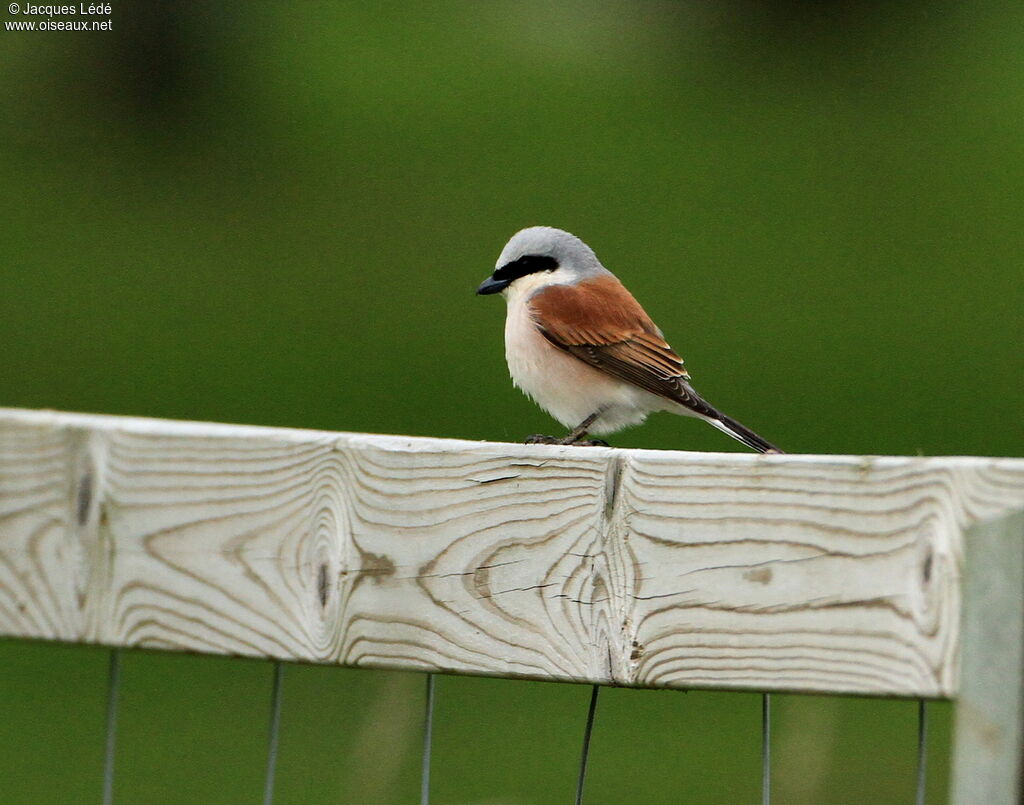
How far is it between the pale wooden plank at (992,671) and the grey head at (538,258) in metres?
4.16

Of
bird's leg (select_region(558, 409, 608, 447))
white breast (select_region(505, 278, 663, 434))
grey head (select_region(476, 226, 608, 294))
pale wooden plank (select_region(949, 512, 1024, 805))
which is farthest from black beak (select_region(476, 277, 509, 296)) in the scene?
pale wooden plank (select_region(949, 512, 1024, 805))

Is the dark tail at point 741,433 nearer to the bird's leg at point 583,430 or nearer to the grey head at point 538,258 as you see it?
the bird's leg at point 583,430

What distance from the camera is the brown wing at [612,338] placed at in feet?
17.5

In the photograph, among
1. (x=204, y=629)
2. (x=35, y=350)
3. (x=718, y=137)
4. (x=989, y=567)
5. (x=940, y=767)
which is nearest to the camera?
(x=989, y=567)

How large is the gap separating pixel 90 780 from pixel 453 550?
14.4 feet

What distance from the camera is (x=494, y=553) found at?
2393 millimetres

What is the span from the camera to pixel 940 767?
6180mm

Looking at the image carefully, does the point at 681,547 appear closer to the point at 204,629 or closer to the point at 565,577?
the point at 565,577

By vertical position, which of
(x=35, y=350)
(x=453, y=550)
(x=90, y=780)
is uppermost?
(x=35, y=350)

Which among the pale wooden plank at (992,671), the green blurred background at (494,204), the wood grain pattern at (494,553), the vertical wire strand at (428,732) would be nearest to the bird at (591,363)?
the wood grain pattern at (494,553)

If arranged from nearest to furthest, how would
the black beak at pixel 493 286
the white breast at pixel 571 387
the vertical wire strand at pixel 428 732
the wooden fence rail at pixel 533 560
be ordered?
the wooden fence rail at pixel 533 560, the vertical wire strand at pixel 428 732, the white breast at pixel 571 387, the black beak at pixel 493 286

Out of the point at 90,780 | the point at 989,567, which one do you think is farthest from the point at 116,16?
the point at 989,567

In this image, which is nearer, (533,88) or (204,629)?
(204,629)

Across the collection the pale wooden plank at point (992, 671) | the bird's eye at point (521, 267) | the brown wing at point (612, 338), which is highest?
the bird's eye at point (521, 267)
